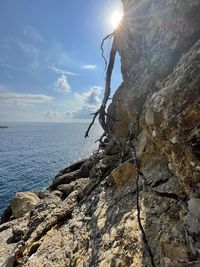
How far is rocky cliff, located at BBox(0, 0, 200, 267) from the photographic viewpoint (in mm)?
4785

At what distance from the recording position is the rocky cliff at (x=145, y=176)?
4785 mm

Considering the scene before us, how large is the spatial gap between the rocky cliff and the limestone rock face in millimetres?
6668

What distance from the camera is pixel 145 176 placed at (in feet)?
24.3

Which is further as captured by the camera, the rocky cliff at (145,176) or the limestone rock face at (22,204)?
the limestone rock face at (22,204)

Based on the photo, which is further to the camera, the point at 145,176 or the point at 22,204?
the point at 22,204

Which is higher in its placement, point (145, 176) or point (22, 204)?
point (145, 176)

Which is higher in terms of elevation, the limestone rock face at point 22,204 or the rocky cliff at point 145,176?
the rocky cliff at point 145,176

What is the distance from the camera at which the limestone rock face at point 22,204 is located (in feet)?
65.1

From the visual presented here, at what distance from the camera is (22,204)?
20.4 m

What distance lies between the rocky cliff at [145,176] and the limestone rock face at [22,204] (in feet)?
21.9

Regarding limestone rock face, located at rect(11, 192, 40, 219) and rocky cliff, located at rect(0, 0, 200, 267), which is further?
limestone rock face, located at rect(11, 192, 40, 219)

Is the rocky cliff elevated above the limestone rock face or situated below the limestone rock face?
above

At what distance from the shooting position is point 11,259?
848cm

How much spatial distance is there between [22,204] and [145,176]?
1608cm
